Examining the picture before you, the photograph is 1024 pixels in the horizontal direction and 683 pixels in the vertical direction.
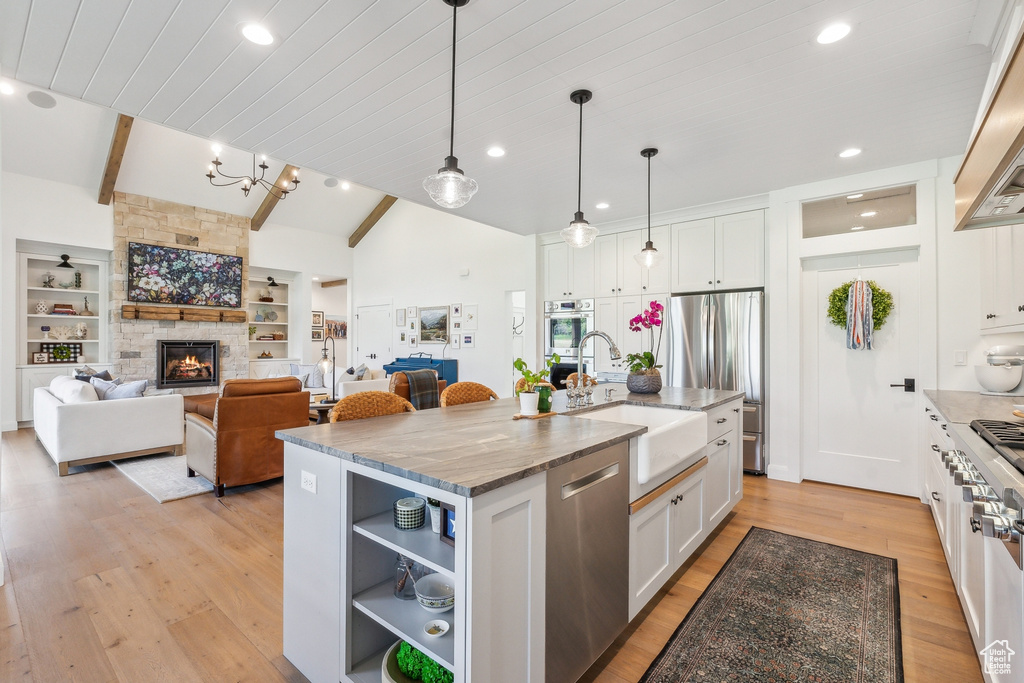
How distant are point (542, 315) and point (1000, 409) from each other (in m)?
4.29

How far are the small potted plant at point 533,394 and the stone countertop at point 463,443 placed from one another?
85 mm

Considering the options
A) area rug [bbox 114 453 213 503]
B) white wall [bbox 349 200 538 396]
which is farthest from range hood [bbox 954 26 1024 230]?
area rug [bbox 114 453 213 503]

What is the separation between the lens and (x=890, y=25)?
200cm

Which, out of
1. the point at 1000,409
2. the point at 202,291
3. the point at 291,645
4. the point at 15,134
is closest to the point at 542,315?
the point at 1000,409

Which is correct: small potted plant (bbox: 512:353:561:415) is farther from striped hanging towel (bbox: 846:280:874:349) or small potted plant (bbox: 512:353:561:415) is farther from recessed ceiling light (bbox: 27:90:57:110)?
recessed ceiling light (bbox: 27:90:57:110)

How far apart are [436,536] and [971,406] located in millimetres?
2793

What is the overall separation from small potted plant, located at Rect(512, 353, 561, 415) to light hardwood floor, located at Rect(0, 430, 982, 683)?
1.03 meters

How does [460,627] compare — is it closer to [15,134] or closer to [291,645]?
[291,645]

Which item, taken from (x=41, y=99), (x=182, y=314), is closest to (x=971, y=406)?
(x=41, y=99)

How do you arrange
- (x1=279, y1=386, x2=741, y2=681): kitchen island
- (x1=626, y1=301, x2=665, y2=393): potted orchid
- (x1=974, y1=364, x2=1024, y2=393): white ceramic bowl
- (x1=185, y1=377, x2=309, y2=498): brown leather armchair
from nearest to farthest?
(x1=279, y1=386, x2=741, y2=681): kitchen island
(x1=974, y1=364, x2=1024, y2=393): white ceramic bowl
(x1=626, y1=301, x2=665, y2=393): potted orchid
(x1=185, y1=377, x2=309, y2=498): brown leather armchair

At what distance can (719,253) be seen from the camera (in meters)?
4.59

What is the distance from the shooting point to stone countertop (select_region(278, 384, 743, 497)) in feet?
4.15

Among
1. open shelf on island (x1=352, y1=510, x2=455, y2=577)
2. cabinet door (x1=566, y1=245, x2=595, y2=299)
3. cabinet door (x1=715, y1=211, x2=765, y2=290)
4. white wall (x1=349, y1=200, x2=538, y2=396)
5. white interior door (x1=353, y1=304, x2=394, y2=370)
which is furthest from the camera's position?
white interior door (x1=353, y1=304, x2=394, y2=370)

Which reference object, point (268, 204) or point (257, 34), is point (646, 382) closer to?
point (257, 34)
